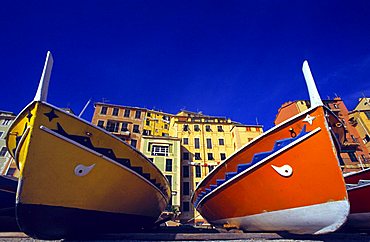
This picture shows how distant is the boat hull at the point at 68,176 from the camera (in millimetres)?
3201

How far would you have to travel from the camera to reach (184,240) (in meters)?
3.78

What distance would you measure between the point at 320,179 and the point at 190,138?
26.6 meters

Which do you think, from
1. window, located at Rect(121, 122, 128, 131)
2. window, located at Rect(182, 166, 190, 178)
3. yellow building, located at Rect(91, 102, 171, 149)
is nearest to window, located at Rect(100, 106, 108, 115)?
yellow building, located at Rect(91, 102, 171, 149)

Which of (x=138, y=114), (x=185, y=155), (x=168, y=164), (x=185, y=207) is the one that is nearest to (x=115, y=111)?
(x=138, y=114)

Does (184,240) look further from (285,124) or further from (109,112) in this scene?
(109,112)

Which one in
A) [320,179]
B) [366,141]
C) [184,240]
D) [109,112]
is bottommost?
[184,240]

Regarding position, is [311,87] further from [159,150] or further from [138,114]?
[138,114]

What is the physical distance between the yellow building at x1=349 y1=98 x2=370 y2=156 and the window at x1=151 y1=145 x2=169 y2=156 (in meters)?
27.9

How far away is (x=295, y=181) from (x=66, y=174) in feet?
14.5

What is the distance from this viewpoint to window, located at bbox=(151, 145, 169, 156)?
25.7 meters

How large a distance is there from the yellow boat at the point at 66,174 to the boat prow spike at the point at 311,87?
13.9 ft

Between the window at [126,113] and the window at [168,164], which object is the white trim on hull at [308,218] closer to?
the window at [168,164]

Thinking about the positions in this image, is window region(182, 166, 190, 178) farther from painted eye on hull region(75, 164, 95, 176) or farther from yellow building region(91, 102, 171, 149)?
painted eye on hull region(75, 164, 95, 176)

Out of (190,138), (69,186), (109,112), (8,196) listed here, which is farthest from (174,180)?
(69,186)
